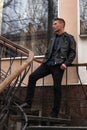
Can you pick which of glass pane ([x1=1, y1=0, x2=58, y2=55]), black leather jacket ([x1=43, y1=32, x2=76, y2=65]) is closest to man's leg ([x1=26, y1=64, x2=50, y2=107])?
black leather jacket ([x1=43, y1=32, x2=76, y2=65])

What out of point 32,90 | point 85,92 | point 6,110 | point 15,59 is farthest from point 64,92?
point 6,110

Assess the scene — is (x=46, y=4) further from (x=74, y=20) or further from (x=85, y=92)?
(x=85, y=92)

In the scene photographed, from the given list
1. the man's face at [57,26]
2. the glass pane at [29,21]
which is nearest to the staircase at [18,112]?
the man's face at [57,26]

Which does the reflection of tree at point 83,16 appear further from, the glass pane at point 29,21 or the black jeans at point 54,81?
the black jeans at point 54,81

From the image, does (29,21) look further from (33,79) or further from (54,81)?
(54,81)

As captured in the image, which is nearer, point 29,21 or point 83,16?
point 83,16

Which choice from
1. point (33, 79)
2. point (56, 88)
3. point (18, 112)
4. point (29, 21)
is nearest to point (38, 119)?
point (18, 112)

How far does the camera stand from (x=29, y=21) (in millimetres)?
8281

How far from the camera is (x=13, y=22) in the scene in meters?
8.42

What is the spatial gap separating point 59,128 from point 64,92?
2.16 meters

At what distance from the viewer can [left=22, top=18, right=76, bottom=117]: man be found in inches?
252

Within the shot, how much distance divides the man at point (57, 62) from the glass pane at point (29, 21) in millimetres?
1182

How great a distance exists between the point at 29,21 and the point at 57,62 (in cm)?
204

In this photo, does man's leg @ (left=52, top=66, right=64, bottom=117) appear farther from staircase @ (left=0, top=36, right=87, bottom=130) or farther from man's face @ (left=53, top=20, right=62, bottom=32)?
man's face @ (left=53, top=20, right=62, bottom=32)
